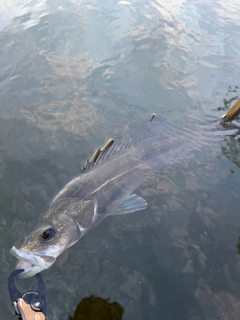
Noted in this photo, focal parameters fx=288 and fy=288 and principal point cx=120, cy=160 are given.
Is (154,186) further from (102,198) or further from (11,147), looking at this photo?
(11,147)

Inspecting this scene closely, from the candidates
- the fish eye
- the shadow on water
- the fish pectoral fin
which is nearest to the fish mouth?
the fish eye

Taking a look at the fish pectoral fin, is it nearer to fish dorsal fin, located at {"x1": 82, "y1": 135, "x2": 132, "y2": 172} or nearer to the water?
the water

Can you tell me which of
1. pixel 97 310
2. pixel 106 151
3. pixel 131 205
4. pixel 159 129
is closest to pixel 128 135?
pixel 159 129

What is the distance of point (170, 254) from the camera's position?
401 cm

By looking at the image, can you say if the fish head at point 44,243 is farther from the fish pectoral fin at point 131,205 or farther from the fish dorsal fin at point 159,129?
the fish dorsal fin at point 159,129

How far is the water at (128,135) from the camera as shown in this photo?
365 centimetres

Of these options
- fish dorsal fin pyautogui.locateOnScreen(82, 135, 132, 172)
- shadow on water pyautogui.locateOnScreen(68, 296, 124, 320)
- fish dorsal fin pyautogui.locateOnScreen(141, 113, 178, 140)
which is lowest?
shadow on water pyautogui.locateOnScreen(68, 296, 124, 320)

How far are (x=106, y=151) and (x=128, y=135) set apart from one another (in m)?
1.47

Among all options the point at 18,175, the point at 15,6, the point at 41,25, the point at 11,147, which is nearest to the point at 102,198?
the point at 18,175

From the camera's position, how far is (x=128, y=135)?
5.92m

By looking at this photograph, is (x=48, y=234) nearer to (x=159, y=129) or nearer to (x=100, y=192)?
(x=100, y=192)

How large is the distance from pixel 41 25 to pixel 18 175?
6.99 meters

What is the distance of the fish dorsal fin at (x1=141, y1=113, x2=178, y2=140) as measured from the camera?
17.1ft

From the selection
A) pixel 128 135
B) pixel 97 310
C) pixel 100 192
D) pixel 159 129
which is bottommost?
pixel 97 310
